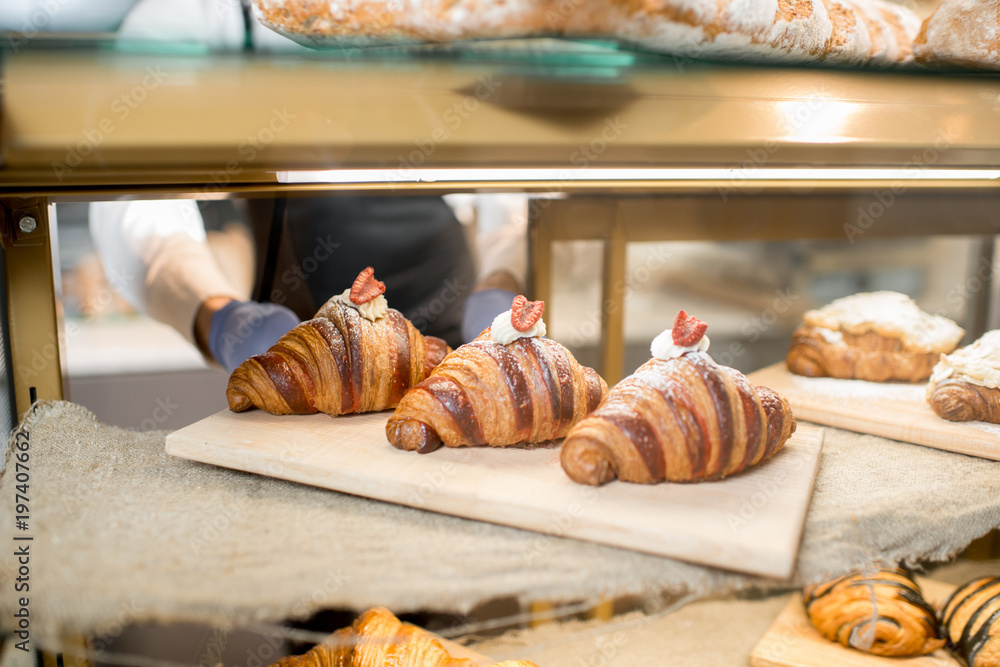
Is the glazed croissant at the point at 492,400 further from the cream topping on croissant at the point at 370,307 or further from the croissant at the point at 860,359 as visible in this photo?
the croissant at the point at 860,359

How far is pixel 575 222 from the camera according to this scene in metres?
1.47

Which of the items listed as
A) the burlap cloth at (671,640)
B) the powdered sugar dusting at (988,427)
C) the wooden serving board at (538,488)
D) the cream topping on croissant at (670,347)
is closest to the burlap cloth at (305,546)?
the wooden serving board at (538,488)

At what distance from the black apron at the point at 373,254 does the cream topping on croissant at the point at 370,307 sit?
358 millimetres

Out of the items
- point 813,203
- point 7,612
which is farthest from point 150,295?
point 813,203

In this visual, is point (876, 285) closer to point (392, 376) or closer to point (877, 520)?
point (877, 520)

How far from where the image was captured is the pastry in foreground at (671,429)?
85 cm

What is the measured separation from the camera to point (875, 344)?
1469mm

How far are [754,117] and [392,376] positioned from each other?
2.21 ft

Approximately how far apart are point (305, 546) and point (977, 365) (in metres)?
1.19

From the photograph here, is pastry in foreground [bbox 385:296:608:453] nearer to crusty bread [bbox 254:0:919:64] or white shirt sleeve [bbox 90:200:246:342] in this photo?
crusty bread [bbox 254:0:919:64]

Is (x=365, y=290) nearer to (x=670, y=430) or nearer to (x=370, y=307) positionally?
(x=370, y=307)

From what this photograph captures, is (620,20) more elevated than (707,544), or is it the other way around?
(620,20)

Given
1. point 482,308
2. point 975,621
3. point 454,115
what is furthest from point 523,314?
point 975,621

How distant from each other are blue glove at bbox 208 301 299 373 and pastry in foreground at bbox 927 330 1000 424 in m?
1.28
